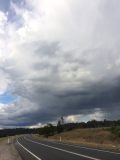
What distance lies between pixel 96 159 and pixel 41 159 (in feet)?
13.9

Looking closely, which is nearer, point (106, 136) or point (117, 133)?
point (117, 133)

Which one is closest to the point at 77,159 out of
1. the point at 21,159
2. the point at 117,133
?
the point at 21,159

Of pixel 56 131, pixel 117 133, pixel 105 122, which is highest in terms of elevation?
pixel 105 122

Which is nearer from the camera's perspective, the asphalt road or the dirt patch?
the asphalt road

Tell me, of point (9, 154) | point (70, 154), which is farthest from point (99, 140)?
point (70, 154)

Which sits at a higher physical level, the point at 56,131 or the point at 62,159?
the point at 56,131

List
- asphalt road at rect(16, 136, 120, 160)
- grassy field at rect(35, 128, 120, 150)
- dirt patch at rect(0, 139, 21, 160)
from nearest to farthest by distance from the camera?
asphalt road at rect(16, 136, 120, 160) → dirt patch at rect(0, 139, 21, 160) → grassy field at rect(35, 128, 120, 150)

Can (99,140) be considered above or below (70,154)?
above

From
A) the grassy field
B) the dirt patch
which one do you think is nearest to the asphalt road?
the dirt patch

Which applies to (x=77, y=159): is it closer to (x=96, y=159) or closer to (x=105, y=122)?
(x=96, y=159)

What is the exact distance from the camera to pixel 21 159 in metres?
25.6

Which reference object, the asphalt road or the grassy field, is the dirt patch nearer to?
the asphalt road

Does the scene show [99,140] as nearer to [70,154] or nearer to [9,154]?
[9,154]

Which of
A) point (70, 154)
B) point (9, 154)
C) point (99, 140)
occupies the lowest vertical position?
point (70, 154)
